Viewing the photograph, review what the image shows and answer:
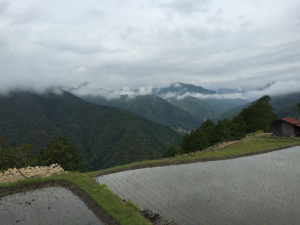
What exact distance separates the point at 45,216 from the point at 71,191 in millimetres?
4518

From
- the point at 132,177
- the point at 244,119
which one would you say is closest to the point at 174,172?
the point at 132,177

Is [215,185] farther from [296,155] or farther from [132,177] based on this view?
[296,155]

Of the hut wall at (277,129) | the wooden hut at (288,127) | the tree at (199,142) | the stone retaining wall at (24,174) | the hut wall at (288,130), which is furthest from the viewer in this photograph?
the tree at (199,142)

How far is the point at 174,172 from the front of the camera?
22.1m

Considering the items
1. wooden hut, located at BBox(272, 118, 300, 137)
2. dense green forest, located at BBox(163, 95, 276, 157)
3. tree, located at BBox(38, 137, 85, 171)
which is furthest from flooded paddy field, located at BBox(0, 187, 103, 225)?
wooden hut, located at BBox(272, 118, 300, 137)

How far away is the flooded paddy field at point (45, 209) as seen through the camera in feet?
37.9

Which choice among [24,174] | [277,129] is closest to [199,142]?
[277,129]

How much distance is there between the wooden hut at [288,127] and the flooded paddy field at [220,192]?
29095 millimetres

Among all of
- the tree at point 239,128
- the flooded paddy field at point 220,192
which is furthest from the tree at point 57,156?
the tree at point 239,128

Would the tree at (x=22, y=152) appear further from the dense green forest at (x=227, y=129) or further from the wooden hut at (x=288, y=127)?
the wooden hut at (x=288, y=127)

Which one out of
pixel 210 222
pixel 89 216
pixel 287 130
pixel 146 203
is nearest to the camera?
pixel 210 222

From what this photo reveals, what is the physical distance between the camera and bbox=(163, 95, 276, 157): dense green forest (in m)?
61.6

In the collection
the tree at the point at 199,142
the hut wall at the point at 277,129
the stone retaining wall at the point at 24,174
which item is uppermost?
the stone retaining wall at the point at 24,174

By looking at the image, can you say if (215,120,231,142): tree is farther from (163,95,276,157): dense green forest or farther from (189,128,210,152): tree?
(189,128,210,152): tree
